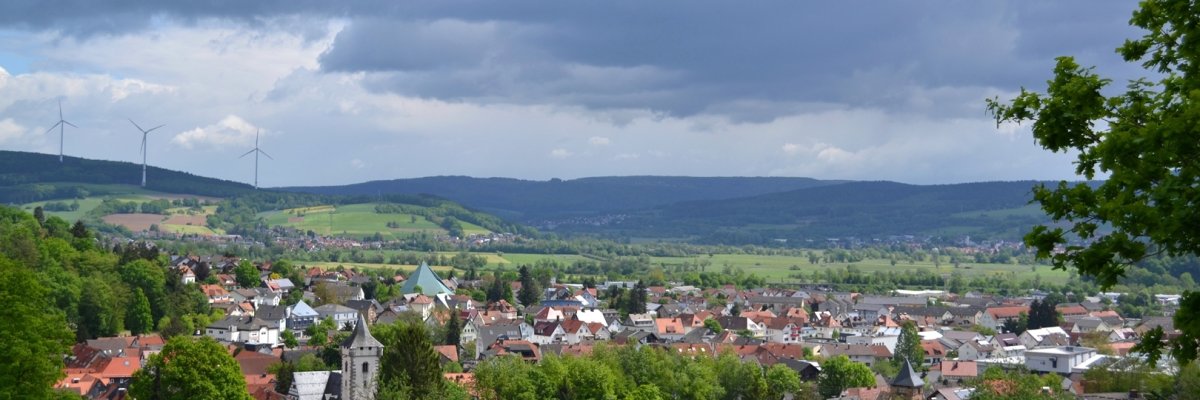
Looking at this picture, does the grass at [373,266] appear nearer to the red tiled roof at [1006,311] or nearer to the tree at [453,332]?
the red tiled roof at [1006,311]

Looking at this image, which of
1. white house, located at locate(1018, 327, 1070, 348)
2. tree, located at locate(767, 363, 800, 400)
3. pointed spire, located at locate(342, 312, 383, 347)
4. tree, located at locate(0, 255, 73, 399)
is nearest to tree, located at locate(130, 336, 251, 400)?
pointed spire, located at locate(342, 312, 383, 347)

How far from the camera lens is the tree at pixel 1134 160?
10375 millimetres

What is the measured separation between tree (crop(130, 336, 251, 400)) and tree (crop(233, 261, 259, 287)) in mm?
74922

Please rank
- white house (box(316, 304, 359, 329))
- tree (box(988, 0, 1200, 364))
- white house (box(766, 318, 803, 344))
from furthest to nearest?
1. white house (box(766, 318, 803, 344))
2. white house (box(316, 304, 359, 329))
3. tree (box(988, 0, 1200, 364))

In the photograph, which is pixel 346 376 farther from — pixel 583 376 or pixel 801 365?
pixel 801 365

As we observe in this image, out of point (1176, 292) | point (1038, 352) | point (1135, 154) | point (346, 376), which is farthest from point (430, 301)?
point (1135, 154)

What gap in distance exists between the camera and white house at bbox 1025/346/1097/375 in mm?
84000

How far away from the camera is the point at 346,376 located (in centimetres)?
5688

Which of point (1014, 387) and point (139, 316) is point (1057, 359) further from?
point (139, 316)

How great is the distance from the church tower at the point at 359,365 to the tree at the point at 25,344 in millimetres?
17967

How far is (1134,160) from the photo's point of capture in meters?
11.0

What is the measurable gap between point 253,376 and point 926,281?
12985 cm

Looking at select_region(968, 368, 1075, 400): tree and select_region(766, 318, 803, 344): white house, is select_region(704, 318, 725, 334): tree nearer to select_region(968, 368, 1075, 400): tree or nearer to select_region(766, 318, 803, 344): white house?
select_region(766, 318, 803, 344): white house

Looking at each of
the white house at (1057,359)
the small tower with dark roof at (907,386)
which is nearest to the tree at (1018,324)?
the white house at (1057,359)
